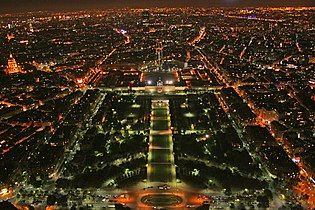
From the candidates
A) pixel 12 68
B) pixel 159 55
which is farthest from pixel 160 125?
pixel 12 68

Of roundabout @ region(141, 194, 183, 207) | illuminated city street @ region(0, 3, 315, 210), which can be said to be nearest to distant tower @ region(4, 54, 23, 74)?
illuminated city street @ region(0, 3, 315, 210)

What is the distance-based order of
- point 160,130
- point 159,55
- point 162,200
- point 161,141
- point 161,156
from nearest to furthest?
point 162,200 < point 161,156 < point 161,141 < point 160,130 < point 159,55

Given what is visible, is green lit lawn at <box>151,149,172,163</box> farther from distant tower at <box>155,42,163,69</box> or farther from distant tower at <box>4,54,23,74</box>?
distant tower at <box>4,54,23,74</box>

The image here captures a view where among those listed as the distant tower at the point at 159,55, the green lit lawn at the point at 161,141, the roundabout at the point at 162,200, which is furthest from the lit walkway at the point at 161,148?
the distant tower at the point at 159,55

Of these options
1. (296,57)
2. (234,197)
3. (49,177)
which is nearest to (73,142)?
(49,177)

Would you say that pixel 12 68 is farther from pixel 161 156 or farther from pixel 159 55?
pixel 161 156

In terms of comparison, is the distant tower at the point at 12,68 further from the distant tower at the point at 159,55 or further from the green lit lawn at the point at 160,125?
the green lit lawn at the point at 160,125
